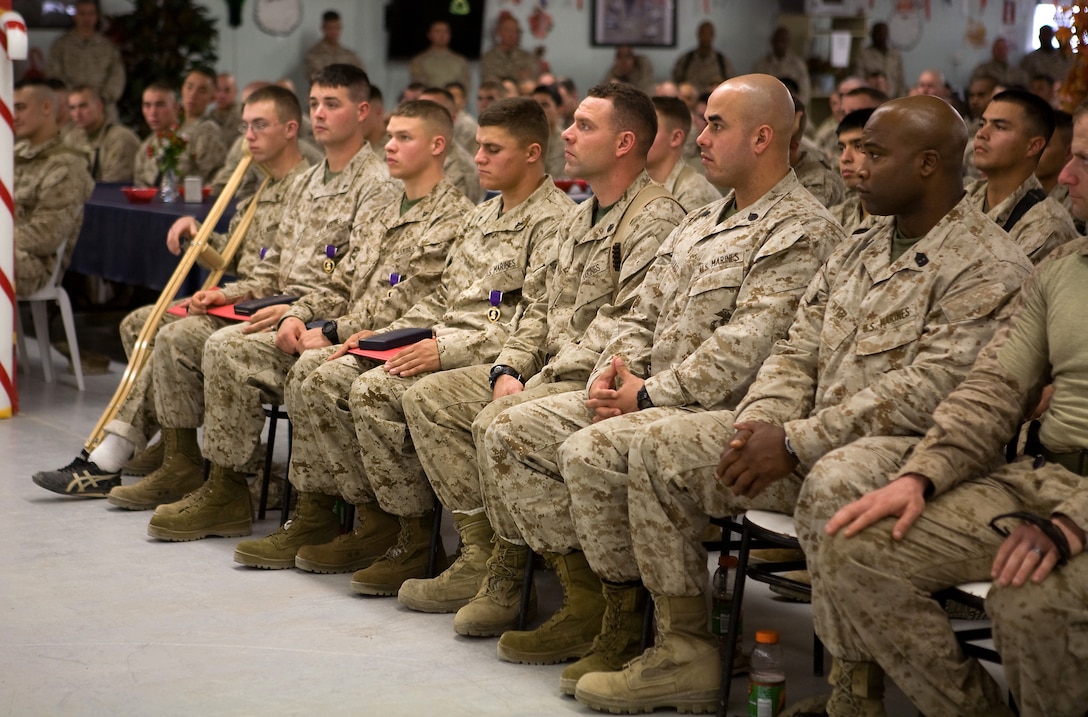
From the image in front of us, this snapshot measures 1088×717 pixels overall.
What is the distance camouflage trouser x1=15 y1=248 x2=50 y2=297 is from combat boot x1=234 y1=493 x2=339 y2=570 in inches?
118

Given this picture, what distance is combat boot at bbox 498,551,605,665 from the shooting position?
3.43m

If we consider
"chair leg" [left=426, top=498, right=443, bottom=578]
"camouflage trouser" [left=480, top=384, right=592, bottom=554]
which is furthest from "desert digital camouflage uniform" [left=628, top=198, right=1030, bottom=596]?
"chair leg" [left=426, top=498, right=443, bottom=578]

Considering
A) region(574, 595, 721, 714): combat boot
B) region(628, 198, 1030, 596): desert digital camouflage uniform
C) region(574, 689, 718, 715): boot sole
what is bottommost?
region(574, 689, 718, 715): boot sole

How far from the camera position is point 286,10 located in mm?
14930

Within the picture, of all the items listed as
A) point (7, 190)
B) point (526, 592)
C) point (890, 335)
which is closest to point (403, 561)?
point (526, 592)

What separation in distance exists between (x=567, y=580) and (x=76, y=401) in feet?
12.9

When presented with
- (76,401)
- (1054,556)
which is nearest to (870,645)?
(1054,556)

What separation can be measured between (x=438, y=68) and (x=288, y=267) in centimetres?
1043

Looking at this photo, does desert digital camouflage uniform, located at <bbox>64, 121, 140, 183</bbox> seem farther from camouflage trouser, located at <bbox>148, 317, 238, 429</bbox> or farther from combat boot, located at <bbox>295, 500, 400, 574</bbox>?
combat boot, located at <bbox>295, 500, 400, 574</bbox>

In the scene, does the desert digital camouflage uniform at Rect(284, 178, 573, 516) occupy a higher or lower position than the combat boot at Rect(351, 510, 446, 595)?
higher

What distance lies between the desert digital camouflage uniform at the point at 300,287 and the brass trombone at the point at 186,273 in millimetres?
283

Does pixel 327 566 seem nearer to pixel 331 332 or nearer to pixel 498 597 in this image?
pixel 498 597

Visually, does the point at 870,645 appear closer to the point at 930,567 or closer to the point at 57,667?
the point at 930,567

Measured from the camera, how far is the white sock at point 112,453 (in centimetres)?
505
